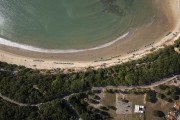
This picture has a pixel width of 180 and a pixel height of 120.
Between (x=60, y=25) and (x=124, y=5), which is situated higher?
(x=124, y=5)

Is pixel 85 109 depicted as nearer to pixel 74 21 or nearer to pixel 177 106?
pixel 177 106

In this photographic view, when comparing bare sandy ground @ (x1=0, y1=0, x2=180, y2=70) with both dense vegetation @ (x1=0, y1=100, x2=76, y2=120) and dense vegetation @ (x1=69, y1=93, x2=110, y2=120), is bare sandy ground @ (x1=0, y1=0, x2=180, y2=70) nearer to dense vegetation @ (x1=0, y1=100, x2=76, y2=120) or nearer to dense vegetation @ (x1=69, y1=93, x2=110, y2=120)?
dense vegetation @ (x1=69, y1=93, x2=110, y2=120)

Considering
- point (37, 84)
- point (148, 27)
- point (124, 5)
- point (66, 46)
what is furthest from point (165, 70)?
point (37, 84)

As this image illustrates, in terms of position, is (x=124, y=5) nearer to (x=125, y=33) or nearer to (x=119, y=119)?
(x=125, y=33)

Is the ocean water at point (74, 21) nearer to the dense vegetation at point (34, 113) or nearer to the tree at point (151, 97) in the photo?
the dense vegetation at point (34, 113)

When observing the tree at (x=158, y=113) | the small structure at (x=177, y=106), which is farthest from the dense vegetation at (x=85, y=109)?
the small structure at (x=177, y=106)

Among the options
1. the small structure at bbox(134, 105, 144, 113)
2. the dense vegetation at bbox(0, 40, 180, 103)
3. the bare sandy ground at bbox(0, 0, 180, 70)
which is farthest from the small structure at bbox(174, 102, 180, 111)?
the bare sandy ground at bbox(0, 0, 180, 70)

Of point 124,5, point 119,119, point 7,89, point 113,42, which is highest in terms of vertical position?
point 124,5
